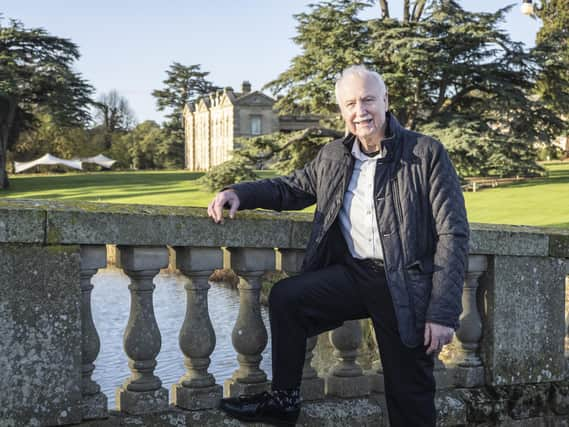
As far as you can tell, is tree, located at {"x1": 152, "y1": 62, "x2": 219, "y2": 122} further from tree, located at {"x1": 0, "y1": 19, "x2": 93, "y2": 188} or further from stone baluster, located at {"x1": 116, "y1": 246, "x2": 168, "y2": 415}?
stone baluster, located at {"x1": 116, "y1": 246, "x2": 168, "y2": 415}

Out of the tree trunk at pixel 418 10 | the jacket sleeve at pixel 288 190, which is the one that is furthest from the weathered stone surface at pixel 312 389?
the tree trunk at pixel 418 10

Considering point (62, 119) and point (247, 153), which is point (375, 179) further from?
point (62, 119)

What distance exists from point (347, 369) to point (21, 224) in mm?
1664

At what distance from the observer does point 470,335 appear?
12.9ft

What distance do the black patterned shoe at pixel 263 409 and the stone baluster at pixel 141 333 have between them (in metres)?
0.32

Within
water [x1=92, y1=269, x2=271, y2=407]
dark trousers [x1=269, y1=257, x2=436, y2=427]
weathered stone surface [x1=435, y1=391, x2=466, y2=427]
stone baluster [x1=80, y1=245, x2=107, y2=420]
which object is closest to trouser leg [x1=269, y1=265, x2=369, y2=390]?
dark trousers [x1=269, y1=257, x2=436, y2=427]

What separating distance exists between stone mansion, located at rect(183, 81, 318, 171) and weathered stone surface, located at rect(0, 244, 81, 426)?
61.5m

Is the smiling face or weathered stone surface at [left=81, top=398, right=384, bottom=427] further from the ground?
the smiling face

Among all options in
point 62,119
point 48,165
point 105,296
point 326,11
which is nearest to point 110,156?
point 48,165

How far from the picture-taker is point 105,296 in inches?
597

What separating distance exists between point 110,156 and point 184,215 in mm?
71001

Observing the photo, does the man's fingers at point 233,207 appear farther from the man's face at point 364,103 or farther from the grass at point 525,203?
the grass at point 525,203

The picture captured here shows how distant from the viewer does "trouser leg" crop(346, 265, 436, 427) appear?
10.5ft

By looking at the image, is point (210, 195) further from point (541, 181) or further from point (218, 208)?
point (218, 208)
